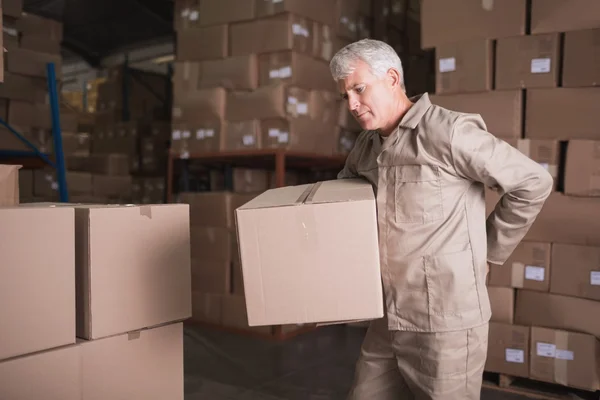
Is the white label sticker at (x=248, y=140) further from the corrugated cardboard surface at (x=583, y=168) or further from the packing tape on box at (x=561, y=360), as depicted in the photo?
the packing tape on box at (x=561, y=360)

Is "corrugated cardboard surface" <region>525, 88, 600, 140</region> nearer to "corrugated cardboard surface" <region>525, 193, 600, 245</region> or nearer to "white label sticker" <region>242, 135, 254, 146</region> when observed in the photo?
"corrugated cardboard surface" <region>525, 193, 600, 245</region>

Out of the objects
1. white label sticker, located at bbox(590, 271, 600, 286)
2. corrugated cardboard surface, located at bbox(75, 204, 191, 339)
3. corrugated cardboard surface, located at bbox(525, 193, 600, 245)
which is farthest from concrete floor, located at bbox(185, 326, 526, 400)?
corrugated cardboard surface, located at bbox(75, 204, 191, 339)

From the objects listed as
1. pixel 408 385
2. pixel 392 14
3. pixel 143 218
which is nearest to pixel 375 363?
pixel 408 385

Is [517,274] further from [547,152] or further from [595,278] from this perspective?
[547,152]

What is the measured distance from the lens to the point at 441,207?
60.5 inches

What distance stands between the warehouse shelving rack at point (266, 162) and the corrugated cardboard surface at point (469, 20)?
1.27 m

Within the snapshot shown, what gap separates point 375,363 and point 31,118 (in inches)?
150

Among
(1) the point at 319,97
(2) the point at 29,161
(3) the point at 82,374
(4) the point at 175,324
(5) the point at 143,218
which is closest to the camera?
(3) the point at 82,374

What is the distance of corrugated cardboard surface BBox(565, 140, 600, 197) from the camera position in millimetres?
2537

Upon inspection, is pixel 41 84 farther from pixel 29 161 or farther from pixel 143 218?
pixel 143 218

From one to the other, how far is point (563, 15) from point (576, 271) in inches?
48.9

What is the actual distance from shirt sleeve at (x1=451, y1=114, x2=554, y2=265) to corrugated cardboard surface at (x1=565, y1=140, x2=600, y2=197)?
3.72 ft

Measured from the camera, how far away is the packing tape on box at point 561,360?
103 inches

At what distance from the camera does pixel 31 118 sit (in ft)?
14.4
